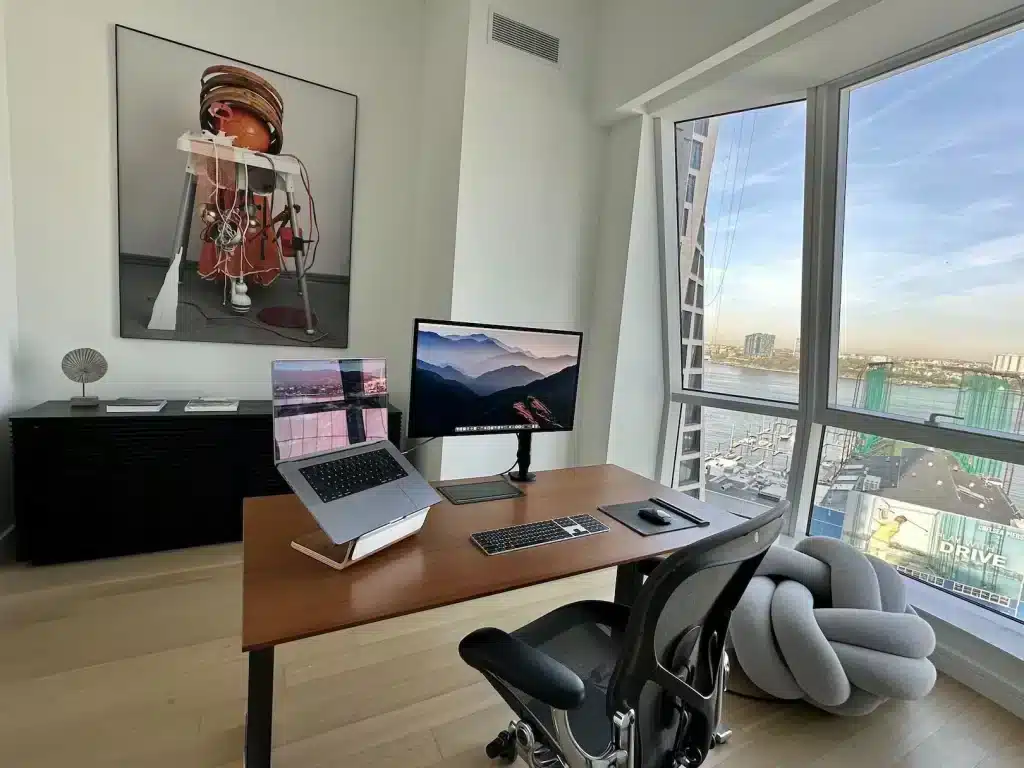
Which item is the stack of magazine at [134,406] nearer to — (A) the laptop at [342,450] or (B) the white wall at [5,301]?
(B) the white wall at [5,301]

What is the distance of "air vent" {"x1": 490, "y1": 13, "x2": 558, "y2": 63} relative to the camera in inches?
111

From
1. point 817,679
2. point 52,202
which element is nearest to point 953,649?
point 817,679

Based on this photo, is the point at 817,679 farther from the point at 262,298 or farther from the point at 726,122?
the point at 262,298

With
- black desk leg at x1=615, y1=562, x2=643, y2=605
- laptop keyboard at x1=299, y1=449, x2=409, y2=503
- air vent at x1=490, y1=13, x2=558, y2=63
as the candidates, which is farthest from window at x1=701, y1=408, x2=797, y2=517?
air vent at x1=490, y1=13, x2=558, y2=63

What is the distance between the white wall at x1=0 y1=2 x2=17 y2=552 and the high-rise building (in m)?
3.61

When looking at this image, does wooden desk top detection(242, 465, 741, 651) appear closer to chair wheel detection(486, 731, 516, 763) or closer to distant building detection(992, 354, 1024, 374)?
chair wheel detection(486, 731, 516, 763)

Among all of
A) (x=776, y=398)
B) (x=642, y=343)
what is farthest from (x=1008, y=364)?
(x=642, y=343)

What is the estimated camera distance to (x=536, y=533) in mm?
1480

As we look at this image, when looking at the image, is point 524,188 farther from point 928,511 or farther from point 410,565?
point 928,511

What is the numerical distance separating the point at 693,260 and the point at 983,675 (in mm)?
2406

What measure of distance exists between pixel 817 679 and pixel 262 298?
331cm

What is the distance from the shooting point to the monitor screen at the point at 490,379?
163cm

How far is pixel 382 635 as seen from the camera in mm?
2125

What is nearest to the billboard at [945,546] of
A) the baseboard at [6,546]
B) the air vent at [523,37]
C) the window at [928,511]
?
the window at [928,511]
